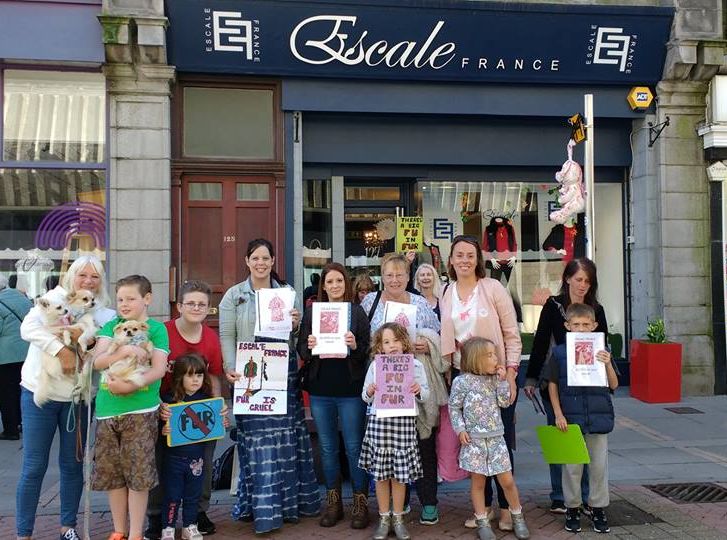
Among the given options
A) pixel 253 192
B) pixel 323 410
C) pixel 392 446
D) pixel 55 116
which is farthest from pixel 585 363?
pixel 55 116

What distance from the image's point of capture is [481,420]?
4477 mm

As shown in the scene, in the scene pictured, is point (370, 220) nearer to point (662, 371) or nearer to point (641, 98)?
point (641, 98)

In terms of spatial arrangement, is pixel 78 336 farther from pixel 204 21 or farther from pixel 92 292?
pixel 204 21

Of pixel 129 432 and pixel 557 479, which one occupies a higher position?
pixel 129 432

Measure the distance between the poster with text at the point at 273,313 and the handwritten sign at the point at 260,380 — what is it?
0.09 meters

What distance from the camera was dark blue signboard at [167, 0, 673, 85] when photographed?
8.42 meters

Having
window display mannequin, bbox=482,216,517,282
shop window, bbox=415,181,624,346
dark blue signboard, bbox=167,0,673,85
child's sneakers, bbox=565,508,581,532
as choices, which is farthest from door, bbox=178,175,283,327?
child's sneakers, bbox=565,508,581,532

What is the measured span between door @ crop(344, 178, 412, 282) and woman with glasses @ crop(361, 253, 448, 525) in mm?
4679

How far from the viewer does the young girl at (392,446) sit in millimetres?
4508

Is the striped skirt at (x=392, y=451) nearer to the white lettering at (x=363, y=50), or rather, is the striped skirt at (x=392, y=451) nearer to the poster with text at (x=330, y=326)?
the poster with text at (x=330, y=326)

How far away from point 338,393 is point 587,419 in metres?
1.78

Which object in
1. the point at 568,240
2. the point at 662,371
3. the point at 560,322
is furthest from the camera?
the point at 568,240

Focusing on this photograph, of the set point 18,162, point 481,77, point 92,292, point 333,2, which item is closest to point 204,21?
point 333,2

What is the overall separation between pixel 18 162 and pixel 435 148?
5526mm
